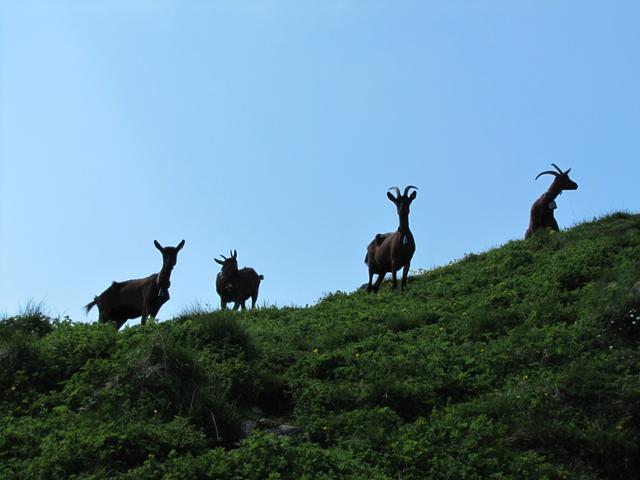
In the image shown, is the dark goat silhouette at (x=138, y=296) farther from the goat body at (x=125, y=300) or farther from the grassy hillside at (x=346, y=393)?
the grassy hillside at (x=346, y=393)

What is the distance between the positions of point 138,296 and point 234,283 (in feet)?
15.9

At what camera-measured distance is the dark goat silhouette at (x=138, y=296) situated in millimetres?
22281

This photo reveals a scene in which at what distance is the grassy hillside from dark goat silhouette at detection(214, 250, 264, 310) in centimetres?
1078

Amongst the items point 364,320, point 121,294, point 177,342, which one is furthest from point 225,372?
point 121,294

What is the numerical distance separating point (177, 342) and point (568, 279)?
827 cm

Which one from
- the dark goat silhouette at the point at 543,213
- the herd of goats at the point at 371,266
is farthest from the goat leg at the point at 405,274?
the dark goat silhouette at the point at 543,213

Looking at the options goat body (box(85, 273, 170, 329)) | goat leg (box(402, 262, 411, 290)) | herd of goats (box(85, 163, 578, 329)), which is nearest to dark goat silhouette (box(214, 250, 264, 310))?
herd of goats (box(85, 163, 578, 329))

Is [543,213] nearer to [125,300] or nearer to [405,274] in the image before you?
[405,274]

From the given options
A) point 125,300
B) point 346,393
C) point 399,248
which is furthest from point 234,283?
point 346,393

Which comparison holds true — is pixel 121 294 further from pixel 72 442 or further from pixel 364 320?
pixel 72 442

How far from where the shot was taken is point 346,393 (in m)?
12.2

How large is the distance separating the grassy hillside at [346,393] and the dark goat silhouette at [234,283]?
10.8m

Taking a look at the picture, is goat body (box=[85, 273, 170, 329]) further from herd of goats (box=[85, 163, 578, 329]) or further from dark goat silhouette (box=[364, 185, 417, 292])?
dark goat silhouette (box=[364, 185, 417, 292])

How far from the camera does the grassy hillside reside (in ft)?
32.7
